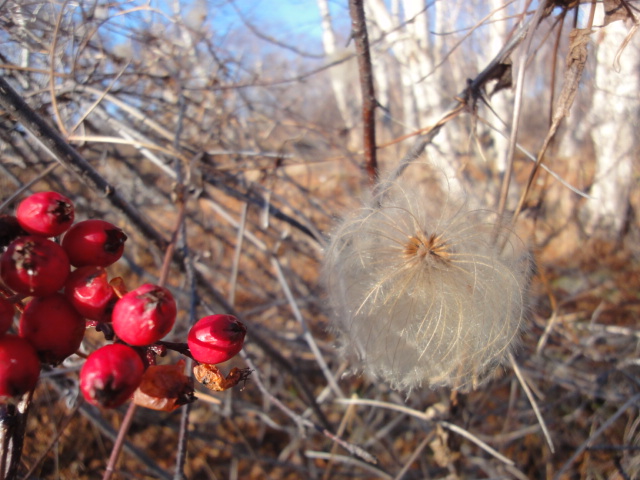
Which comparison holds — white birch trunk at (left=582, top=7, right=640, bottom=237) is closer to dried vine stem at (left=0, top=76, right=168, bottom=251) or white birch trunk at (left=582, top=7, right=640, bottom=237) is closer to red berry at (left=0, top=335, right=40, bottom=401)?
dried vine stem at (left=0, top=76, right=168, bottom=251)

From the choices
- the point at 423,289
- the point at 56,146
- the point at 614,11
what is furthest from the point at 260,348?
the point at 614,11

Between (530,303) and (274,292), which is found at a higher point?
(530,303)

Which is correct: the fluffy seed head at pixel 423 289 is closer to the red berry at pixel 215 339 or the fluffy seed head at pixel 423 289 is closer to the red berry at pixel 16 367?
the red berry at pixel 215 339

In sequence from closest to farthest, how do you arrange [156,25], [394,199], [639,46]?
1. [394,199]
2. [156,25]
3. [639,46]

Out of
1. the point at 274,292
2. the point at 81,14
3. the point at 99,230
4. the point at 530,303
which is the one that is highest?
the point at 81,14

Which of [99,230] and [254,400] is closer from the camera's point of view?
[99,230]

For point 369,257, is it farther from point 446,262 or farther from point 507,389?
point 507,389

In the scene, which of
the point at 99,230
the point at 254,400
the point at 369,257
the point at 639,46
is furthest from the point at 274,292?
the point at 639,46
